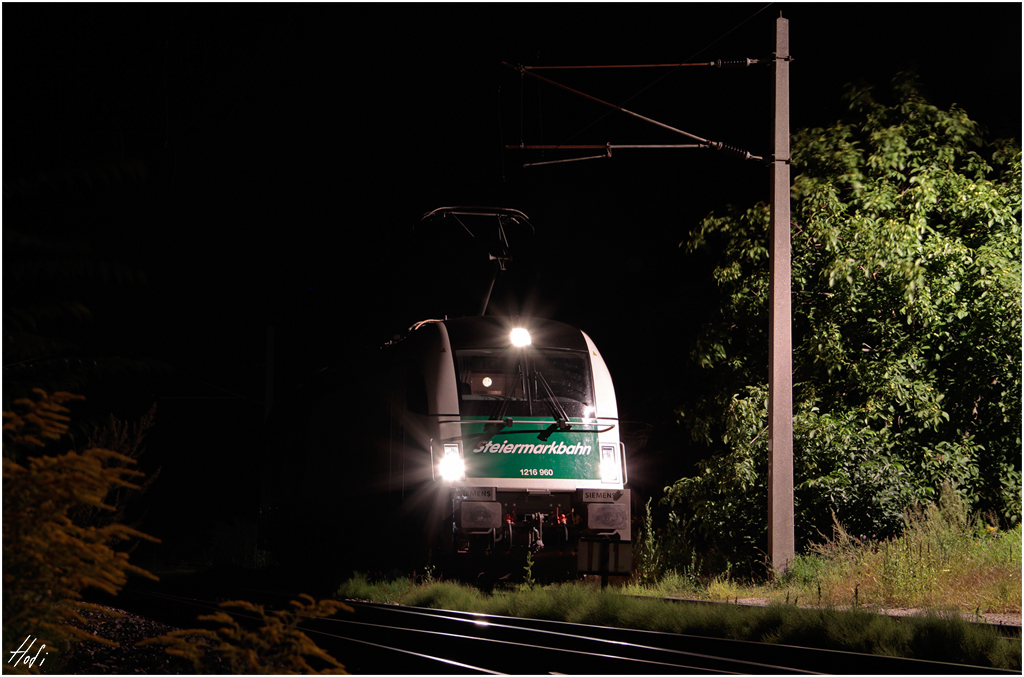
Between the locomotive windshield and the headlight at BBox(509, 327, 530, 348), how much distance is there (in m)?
0.12

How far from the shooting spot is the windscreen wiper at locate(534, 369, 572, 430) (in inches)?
566

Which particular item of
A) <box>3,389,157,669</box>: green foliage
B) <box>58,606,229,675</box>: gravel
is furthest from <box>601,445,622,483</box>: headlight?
<box>3,389,157,669</box>: green foliage

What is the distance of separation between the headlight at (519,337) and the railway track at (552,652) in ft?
14.0

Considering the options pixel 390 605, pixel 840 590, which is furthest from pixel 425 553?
pixel 840 590

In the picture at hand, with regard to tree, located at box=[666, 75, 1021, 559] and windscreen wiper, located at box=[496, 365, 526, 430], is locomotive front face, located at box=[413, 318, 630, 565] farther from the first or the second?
tree, located at box=[666, 75, 1021, 559]

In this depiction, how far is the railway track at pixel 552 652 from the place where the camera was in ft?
25.4

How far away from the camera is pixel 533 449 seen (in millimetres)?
14273

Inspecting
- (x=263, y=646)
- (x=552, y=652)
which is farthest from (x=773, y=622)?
(x=263, y=646)

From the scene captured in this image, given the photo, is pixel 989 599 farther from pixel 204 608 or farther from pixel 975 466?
pixel 204 608

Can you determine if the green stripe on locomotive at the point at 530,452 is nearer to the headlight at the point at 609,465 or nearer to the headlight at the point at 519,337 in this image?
the headlight at the point at 609,465

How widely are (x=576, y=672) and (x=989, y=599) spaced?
4.63 metres

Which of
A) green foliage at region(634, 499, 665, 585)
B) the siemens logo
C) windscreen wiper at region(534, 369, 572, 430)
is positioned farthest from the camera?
green foliage at region(634, 499, 665, 585)

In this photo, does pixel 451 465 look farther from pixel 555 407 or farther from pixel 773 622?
pixel 773 622

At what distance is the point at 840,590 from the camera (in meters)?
11.4
